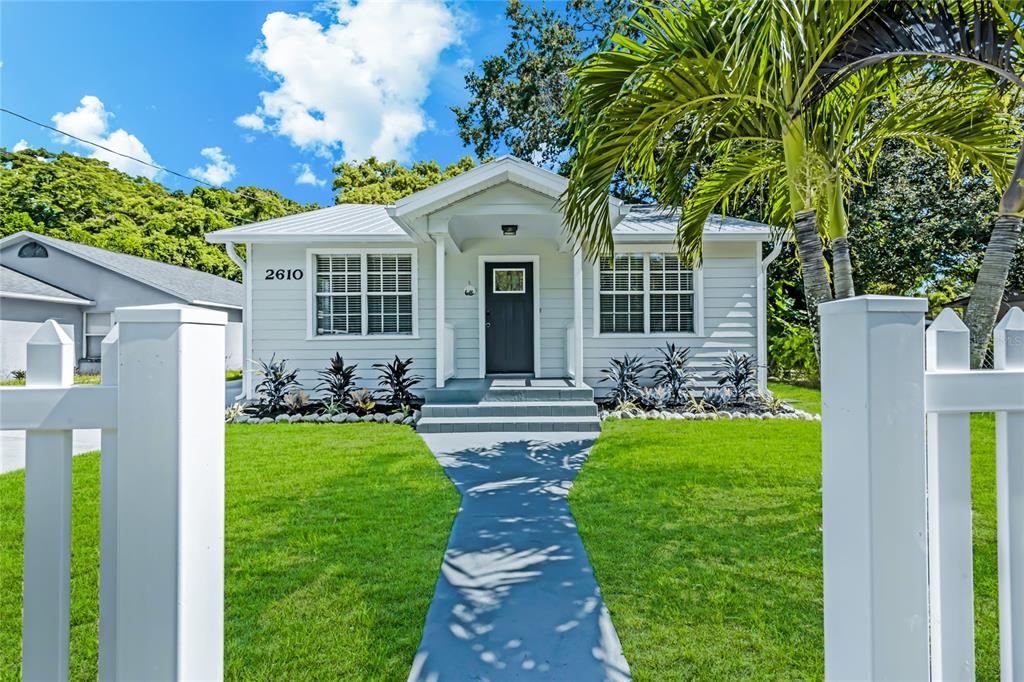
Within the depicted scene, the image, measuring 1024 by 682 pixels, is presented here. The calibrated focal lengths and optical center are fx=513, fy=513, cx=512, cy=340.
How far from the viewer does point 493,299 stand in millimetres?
9906

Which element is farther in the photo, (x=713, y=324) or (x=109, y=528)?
(x=713, y=324)

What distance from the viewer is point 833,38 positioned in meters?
2.86

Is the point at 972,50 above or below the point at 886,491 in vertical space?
above

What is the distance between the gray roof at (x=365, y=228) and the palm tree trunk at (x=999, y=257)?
229 inches

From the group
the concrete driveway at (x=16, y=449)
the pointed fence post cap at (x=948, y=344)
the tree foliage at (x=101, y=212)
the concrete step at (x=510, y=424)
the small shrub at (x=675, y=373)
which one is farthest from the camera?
the tree foliage at (x=101, y=212)

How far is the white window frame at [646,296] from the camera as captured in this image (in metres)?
9.64

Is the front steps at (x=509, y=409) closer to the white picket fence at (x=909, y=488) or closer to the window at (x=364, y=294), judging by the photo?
the window at (x=364, y=294)

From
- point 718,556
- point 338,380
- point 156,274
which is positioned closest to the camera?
point 718,556

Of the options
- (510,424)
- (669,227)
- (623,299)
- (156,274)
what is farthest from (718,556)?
(156,274)

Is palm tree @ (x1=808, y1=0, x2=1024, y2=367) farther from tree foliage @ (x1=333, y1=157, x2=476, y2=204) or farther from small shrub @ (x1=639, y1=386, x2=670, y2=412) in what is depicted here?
tree foliage @ (x1=333, y1=157, x2=476, y2=204)

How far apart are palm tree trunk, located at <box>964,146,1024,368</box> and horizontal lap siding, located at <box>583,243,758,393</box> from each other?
6.59m

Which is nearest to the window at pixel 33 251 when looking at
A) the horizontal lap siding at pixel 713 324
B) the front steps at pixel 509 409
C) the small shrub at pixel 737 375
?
the front steps at pixel 509 409

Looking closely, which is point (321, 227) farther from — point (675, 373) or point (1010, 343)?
point (1010, 343)

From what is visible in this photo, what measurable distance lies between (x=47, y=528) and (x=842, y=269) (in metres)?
3.94
